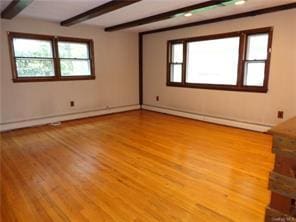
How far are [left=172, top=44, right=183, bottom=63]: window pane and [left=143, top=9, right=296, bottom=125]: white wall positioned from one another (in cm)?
25

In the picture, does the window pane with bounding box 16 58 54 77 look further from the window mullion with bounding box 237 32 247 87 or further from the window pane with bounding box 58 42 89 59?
the window mullion with bounding box 237 32 247 87

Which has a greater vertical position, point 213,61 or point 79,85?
point 213,61

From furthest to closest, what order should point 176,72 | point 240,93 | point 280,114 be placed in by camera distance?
point 176,72, point 240,93, point 280,114

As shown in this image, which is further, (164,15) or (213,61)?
(213,61)

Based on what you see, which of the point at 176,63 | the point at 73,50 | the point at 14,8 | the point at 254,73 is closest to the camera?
the point at 14,8

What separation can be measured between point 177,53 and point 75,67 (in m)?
2.59

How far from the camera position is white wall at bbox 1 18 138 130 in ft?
13.9

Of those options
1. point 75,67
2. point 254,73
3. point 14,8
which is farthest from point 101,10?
point 254,73

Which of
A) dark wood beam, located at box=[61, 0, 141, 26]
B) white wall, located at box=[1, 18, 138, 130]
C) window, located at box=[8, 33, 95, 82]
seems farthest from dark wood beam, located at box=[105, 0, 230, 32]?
dark wood beam, located at box=[61, 0, 141, 26]

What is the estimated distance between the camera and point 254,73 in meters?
4.17

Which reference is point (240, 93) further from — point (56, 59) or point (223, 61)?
point (56, 59)

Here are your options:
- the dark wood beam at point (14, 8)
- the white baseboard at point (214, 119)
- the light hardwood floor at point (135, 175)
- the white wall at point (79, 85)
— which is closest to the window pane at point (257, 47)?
the white baseboard at point (214, 119)

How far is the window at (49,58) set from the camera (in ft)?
14.1

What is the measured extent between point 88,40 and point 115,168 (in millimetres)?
3652
